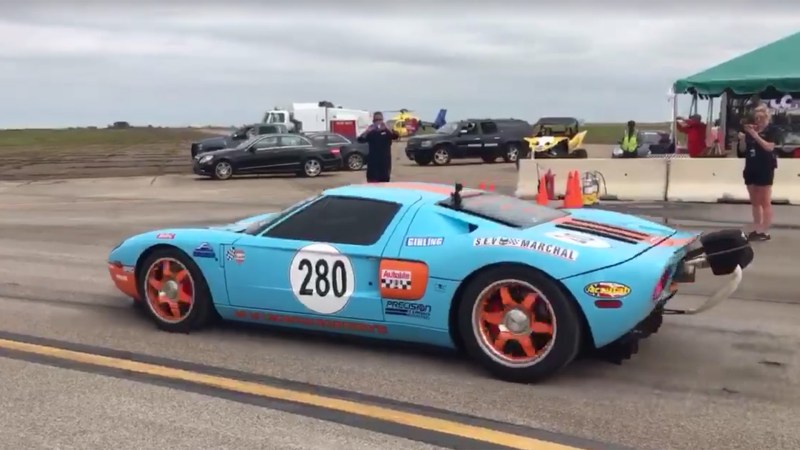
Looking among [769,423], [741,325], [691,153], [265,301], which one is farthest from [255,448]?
[691,153]

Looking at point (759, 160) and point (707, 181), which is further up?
point (759, 160)

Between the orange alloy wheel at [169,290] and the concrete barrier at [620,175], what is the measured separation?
1150cm

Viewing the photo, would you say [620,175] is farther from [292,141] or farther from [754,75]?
[292,141]

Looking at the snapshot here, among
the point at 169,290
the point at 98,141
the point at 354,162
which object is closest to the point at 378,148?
the point at 169,290

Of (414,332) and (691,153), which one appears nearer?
(414,332)

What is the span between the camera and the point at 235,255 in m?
5.59

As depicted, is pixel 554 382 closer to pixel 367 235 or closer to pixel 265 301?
pixel 367 235

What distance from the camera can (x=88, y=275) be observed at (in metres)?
8.37

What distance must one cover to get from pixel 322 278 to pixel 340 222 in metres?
0.41

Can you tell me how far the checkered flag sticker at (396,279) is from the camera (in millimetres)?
5008

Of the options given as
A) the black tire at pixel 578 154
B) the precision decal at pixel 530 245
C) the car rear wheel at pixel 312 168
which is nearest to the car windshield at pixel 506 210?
the precision decal at pixel 530 245

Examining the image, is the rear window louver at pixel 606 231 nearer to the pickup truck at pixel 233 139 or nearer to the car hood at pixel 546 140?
the pickup truck at pixel 233 139

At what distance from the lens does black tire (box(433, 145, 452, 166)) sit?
29.8 m

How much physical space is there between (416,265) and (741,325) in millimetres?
2779
